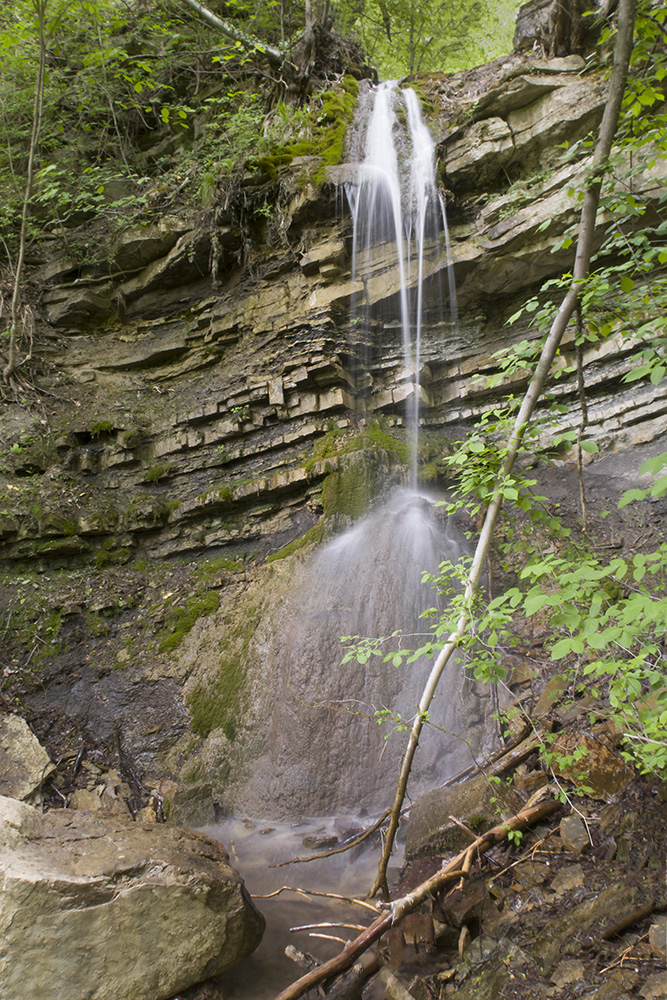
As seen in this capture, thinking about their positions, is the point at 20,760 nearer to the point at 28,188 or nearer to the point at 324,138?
the point at 28,188

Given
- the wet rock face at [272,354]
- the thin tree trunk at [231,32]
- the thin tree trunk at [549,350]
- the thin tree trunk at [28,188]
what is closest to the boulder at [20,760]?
the wet rock face at [272,354]

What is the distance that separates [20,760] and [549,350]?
198 inches

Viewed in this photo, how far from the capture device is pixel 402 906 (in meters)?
2.37

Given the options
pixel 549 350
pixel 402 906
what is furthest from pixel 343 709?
pixel 549 350

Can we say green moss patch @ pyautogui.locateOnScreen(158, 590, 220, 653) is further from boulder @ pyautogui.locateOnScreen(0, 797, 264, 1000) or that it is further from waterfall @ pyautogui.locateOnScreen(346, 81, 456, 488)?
waterfall @ pyautogui.locateOnScreen(346, 81, 456, 488)

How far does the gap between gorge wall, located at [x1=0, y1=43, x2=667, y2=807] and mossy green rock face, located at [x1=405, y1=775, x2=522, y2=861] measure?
7.03 ft

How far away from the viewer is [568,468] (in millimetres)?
7160

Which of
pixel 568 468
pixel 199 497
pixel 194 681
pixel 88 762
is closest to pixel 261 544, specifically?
pixel 199 497

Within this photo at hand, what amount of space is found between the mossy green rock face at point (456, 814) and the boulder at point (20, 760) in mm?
3091

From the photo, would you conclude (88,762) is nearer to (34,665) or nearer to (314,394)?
(34,665)

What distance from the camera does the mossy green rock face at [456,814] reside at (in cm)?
296

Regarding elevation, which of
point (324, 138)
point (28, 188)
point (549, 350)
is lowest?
point (549, 350)

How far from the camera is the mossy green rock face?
2.96m

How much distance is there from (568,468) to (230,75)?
888 cm
